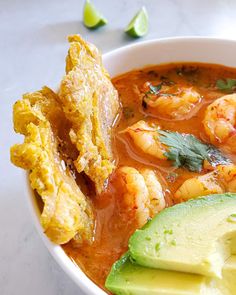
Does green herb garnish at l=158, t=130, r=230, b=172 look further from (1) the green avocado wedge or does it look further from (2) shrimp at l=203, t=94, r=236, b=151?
(1) the green avocado wedge

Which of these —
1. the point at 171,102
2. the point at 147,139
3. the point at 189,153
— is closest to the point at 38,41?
the point at 171,102

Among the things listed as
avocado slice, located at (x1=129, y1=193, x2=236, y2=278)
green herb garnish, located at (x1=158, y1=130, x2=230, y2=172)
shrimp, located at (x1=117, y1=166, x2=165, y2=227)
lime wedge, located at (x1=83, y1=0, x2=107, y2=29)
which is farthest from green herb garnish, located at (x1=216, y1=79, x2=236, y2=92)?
lime wedge, located at (x1=83, y1=0, x2=107, y2=29)

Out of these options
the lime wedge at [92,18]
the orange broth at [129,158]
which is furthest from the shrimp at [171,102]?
the lime wedge at [92,18]

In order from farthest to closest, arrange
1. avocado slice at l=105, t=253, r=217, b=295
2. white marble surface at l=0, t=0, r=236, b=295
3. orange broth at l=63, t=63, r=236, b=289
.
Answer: white marble surface at l=0, t=0, r=236, b=295 → orange broth at l=63, t=63, r=236, b=289 → avocado slice at l=105, t=253, r=217, b=295

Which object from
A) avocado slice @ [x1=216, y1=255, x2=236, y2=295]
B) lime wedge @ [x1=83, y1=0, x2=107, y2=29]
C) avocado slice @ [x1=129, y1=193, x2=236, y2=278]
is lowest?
avocado slice @ [x1=216, y1=255, x2=236, y2=295]

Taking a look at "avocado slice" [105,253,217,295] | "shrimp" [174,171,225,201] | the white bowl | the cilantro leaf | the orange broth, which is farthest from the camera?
the white bowl

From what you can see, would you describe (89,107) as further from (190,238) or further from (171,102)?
(190,238)

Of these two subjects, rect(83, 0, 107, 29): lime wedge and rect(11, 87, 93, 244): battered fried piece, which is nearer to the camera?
rect(11, 87, 93, 244): battered fried piece

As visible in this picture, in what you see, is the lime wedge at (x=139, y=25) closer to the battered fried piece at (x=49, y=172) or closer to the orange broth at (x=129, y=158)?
the orange broth at (x=129, y=158)
